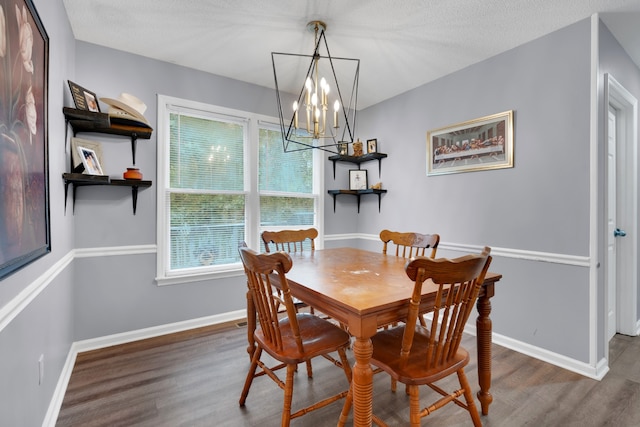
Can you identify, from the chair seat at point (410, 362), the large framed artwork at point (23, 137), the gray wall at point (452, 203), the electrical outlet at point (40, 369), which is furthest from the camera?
the gray wall at point (452, 203)

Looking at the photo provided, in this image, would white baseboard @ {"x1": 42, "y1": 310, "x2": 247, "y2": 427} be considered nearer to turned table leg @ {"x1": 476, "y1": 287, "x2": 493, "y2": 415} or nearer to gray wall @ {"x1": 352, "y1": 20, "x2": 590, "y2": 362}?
turned table leg @ {"x1": 476, "y1": 287, "x2": 493, "y2": 415}

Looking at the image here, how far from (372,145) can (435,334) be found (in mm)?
2888

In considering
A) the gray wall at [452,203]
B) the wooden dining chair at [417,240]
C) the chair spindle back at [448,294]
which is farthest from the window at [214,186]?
the chair spindle back at [448,294]

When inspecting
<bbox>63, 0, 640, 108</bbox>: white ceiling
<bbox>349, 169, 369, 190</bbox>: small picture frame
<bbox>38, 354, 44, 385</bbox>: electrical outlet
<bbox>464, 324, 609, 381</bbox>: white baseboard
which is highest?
<bbox>63, 0, 640, 108</bbox>: white ceiling

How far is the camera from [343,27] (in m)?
2.24

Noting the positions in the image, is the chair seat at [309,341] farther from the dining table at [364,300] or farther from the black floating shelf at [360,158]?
the black floating shelf at [360,158]

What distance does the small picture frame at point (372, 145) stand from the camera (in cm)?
377

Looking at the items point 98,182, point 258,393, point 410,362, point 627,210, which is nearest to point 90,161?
point 98,182

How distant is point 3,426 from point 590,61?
11.8 ft

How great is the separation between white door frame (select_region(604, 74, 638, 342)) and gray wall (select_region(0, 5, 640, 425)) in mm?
413

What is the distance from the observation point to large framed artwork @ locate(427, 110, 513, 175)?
2.56 metres

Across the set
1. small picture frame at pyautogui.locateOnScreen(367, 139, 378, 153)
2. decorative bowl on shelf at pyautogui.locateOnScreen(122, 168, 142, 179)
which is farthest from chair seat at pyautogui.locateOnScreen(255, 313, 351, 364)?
small picture frame at pyautogui.locateOnScreen(367, 139, 378, 153)

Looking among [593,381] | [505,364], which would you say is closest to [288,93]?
[505,364]

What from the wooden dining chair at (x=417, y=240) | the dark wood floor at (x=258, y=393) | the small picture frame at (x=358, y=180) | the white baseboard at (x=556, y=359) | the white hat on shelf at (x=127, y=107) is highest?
the white hat on shelf at (x=127, y=107)
